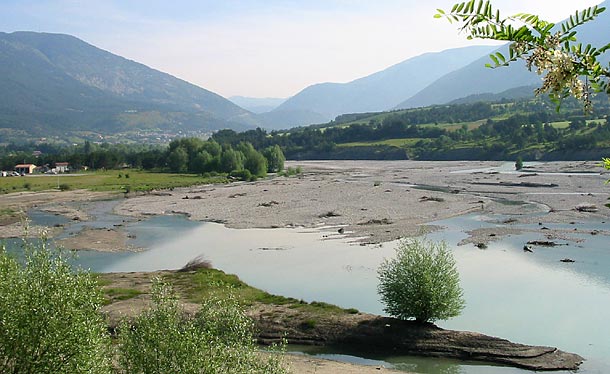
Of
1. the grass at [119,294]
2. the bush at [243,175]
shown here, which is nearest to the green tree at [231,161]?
the bush at [243,175]

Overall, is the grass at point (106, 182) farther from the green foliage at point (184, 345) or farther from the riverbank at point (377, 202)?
the green foliage at point (184, 345)

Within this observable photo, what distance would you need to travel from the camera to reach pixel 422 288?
3009cm

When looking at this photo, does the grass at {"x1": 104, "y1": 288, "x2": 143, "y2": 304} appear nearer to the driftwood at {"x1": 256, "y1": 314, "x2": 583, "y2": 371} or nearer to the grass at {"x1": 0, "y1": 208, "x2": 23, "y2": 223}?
the driftwood at {"x1": 256, "y1": 314, "x2": 583, "y2": 371}

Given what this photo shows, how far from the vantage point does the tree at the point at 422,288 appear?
30156 millimetres

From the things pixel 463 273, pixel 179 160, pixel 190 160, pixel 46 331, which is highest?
pixel 46 331

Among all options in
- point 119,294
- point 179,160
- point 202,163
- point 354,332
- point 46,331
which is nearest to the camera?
point 46,331

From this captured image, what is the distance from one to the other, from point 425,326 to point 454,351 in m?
2.67

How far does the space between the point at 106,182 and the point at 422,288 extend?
345ft

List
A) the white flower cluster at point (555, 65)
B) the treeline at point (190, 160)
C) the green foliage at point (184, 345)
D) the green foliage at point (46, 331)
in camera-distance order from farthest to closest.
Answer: the treeline at point (190, 160) → the green foliage at point (46, 331) → the green foliage at point (184, 345) → the white flower cluster at point (555, 65)

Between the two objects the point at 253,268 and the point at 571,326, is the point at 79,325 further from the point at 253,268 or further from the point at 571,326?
the point at 253,268

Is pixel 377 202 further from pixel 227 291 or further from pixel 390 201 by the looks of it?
pixel 227 291

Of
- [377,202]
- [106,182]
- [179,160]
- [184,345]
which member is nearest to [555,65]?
[184,345]

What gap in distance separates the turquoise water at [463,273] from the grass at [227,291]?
1.90 metres

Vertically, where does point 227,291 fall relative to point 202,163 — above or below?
below
